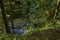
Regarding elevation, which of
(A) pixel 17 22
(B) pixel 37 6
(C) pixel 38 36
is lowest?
(A) pixel 17 22

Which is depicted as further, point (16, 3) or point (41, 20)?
point (16, 3)

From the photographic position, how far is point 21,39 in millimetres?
4039

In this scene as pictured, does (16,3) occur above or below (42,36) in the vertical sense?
below

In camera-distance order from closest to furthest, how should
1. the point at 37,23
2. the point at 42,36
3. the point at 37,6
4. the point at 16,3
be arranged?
the point at 42,36, the point at 37,23, the point at 37,6, the point at 16,3

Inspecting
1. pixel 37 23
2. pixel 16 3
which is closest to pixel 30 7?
pixel 16 3

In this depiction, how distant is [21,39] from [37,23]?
11.7ft

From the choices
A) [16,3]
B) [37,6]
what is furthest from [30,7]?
[16,3]

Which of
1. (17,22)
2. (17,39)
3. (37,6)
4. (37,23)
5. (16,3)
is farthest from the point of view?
(16,3)

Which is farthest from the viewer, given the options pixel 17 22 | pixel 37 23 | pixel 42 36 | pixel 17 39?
pixel 17 22

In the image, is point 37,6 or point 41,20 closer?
point 41,20

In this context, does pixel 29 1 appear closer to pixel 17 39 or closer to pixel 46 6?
pixel 46 6

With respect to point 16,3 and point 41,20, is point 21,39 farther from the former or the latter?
point 16,3

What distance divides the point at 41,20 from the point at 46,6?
1152 millimetres

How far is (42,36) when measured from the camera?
3844mm
